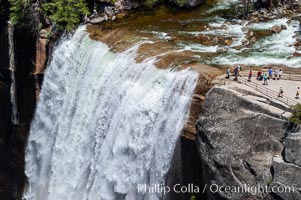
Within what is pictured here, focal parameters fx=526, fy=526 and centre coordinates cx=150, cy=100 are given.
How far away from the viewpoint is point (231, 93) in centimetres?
2852

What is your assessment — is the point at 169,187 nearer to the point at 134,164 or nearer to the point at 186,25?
the point at 134,164

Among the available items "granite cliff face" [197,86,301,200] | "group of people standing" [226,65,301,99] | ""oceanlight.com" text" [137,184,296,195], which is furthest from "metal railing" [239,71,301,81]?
""oceanlight.com" text" [137,184,296,195]

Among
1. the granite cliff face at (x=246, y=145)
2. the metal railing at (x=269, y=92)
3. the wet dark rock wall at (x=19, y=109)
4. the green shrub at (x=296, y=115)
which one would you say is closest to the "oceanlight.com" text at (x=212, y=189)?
the granite cliff face at (x=246, y=145)

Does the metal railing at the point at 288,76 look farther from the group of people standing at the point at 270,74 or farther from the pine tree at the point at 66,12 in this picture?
the pine tree at the point at 66,12

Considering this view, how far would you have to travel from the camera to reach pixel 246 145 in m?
27.4

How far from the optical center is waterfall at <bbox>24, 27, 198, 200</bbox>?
31.8 metres

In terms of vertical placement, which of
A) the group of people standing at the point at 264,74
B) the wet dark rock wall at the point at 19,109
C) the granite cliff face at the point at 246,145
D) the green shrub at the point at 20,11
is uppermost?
the green shrub at the point at 20,11

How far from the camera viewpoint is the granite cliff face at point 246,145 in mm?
25984

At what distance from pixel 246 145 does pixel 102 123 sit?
12.0 m

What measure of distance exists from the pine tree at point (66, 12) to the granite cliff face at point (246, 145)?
1819 centimetres

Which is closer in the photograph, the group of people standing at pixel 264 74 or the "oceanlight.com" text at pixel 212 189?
the "oceanlight.com" text at pixel 212 189

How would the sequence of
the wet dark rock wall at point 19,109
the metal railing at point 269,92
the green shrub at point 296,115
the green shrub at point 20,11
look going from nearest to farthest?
1. the green shrub at point 296,115
2. the metal railing at point 269,92
3. the green shrub at point 20,11
4. the wet dark rock wall at point 19,109

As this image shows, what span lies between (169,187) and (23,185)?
20.9 meters

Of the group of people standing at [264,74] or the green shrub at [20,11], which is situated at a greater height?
the green shrub at [20,11]
